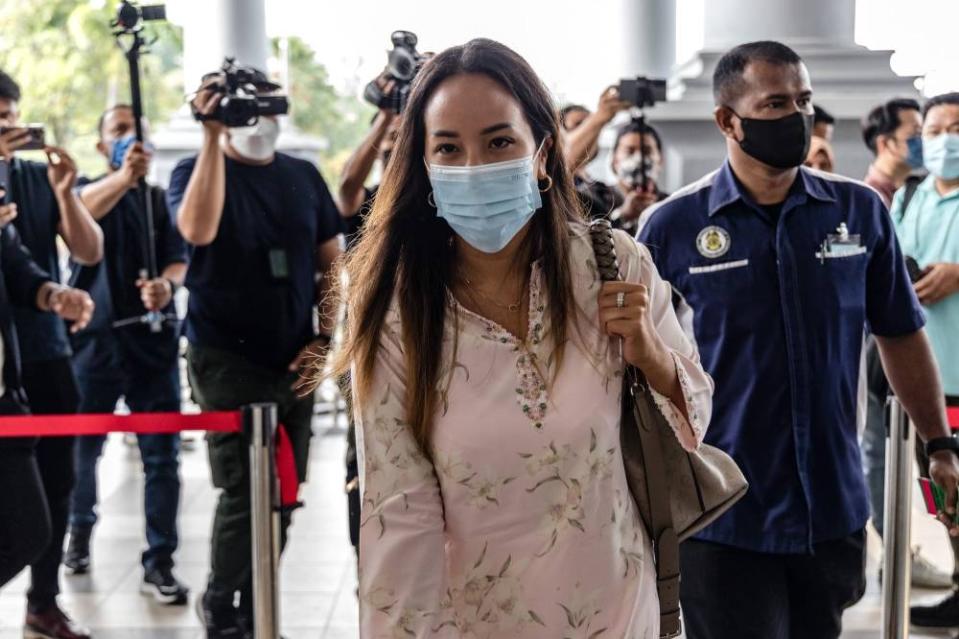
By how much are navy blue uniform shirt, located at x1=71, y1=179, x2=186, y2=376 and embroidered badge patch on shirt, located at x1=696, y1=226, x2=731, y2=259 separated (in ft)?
10.5

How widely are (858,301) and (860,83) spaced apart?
169 inches

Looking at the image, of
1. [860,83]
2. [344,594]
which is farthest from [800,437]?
[860,83]

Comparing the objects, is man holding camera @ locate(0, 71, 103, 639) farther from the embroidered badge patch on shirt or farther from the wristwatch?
the wristwatch

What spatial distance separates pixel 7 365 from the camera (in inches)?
161

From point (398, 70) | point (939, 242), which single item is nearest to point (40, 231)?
point (398, 70)

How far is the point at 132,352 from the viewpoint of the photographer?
551 cm

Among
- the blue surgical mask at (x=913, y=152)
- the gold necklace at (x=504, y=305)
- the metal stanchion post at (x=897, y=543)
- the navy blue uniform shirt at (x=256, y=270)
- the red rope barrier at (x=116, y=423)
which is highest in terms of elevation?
the gold necklace at (x=504, y=305)

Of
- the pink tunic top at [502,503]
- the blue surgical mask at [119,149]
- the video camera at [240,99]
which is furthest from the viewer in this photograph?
the blue surgical mask at [119,149]

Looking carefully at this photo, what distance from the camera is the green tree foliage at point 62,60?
18.1m

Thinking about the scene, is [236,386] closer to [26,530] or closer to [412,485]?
[26,530]

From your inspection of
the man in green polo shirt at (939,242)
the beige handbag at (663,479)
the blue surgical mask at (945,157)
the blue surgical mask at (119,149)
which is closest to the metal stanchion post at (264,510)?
the beige handbag at (663,479)

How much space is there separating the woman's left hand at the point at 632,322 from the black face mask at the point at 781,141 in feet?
3.53

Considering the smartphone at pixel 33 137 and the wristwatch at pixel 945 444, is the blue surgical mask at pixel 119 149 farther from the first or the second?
the wristwatch at pixel 945 444

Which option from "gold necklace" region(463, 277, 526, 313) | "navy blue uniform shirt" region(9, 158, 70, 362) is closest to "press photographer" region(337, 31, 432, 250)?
"navy blue uniform shirt" region(9, 158, 70, 362)
